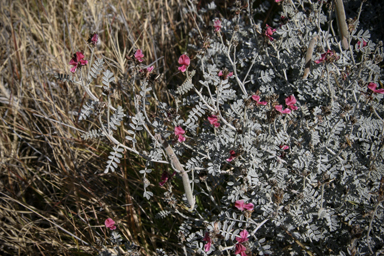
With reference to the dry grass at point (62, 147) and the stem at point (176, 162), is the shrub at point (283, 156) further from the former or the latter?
the dry grass at point (62, 147)

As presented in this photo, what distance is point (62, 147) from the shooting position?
244cm

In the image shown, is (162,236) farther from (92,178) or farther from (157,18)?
(157,18)

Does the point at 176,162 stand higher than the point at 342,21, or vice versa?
the point at 342,21

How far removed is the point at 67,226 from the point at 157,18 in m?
2.13

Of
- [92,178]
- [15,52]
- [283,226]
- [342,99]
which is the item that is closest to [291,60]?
[342,99]

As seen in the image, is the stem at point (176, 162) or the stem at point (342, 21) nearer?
the stem at point (176, 162)

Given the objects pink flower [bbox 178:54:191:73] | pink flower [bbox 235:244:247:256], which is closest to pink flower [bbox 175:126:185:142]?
pink flower [bbox 178:54:191:73]

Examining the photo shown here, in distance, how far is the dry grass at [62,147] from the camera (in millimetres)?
2203

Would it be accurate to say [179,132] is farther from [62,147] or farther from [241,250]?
[62,147]

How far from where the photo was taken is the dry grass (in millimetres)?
2203

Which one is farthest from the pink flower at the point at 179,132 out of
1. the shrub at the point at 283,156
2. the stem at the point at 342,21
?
the stem at the point at 342,21

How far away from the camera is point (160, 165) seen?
7.56 ft

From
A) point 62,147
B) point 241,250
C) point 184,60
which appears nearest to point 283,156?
point 241,250

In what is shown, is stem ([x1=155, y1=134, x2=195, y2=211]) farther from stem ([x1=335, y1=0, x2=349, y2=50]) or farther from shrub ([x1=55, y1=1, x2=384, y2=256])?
stem ([x1=335, y1=0, x2=349, y2=50])
